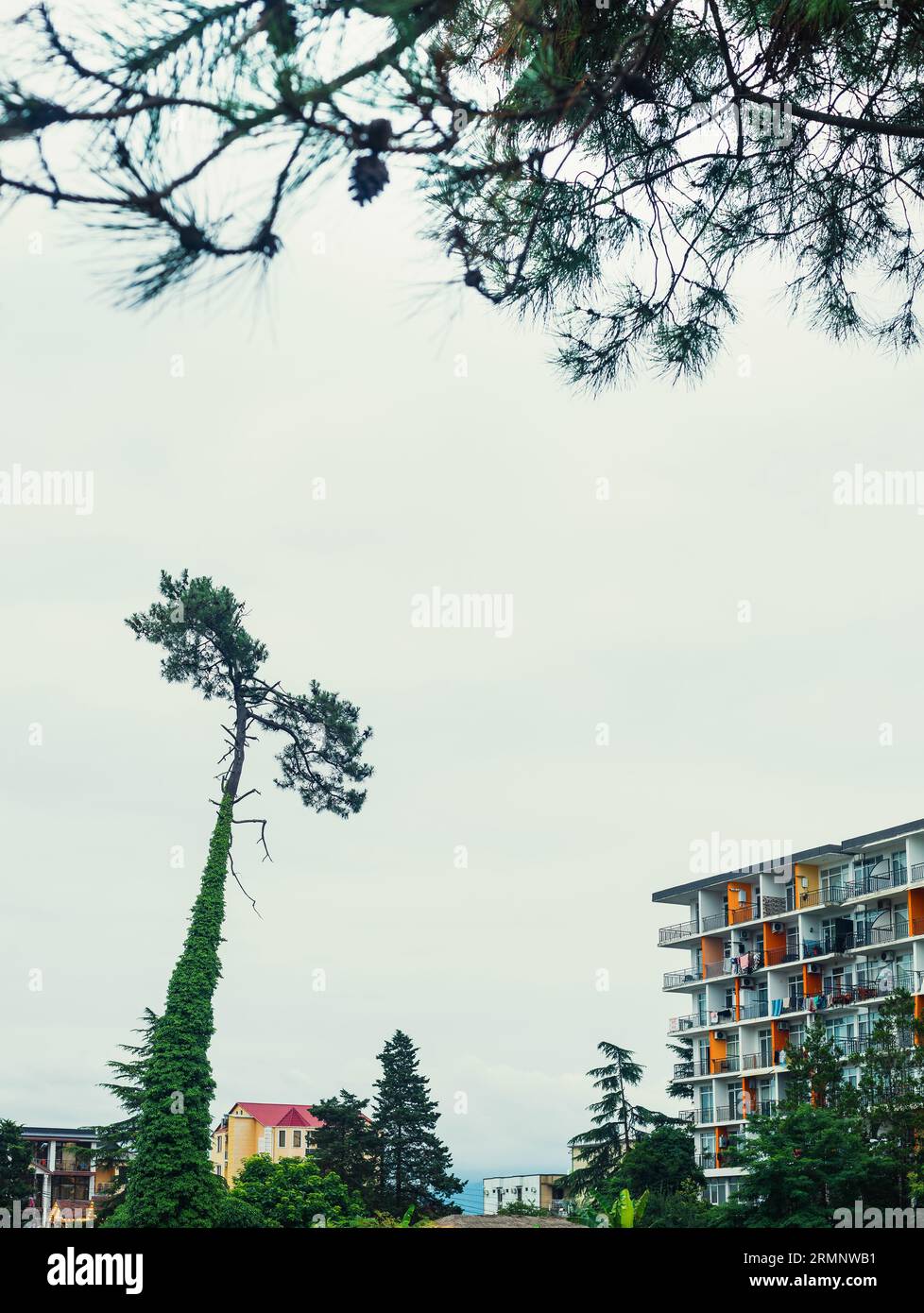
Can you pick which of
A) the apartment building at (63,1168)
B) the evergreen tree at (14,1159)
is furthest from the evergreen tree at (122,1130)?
the apartment building at (63,1168)

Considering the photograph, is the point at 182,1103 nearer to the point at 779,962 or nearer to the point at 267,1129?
the point at 779,962

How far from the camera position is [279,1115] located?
164 ft

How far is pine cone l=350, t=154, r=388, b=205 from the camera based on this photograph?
325 centimetres

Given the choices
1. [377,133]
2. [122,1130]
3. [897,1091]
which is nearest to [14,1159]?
[122,1130]

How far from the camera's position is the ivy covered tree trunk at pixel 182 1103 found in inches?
782

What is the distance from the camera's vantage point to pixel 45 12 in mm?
3148

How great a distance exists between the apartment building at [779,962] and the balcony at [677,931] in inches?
1.5

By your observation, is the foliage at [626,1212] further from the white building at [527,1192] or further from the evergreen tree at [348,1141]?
the white building at [527,1192]

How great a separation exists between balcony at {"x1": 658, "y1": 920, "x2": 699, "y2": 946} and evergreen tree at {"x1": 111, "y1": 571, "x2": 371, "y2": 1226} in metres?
18.0

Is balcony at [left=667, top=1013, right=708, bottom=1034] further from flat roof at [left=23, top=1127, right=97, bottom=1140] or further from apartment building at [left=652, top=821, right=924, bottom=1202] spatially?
flat roof at [left=23, top=1127, right=97, bottom=1140]

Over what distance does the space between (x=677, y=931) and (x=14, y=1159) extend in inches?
794

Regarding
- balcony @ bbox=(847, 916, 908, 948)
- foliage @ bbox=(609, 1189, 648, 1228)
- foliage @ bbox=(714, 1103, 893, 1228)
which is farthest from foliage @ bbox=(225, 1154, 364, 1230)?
balcony @ bbox=(847, 916, 908, 948)

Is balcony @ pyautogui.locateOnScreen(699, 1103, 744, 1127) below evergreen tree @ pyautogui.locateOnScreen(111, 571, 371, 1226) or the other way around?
below
